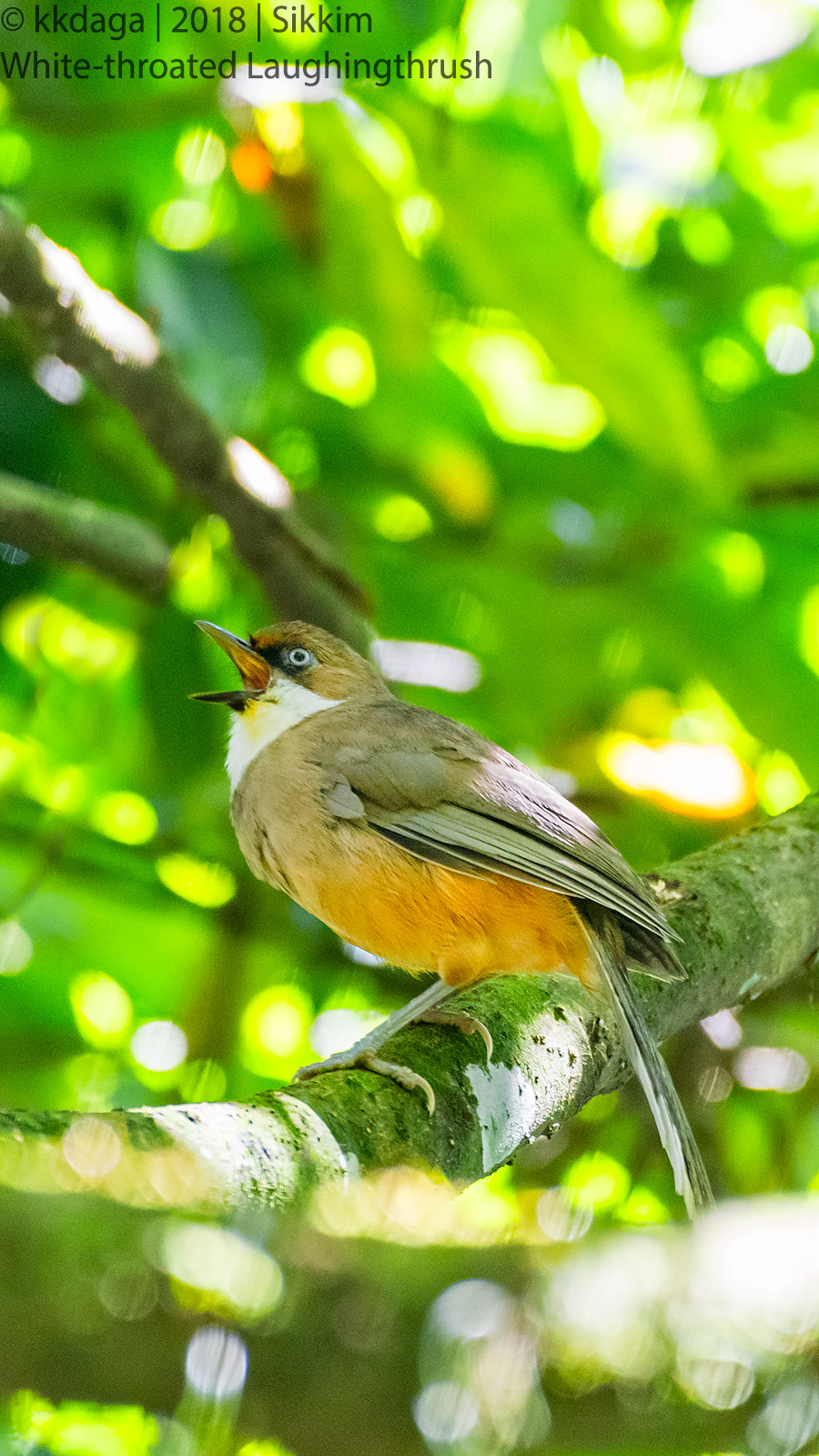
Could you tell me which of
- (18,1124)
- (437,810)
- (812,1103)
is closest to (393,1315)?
(18,1124)

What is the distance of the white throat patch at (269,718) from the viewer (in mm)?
3834

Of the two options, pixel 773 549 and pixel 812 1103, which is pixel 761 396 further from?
pixel 812 1103

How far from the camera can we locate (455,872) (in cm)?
316

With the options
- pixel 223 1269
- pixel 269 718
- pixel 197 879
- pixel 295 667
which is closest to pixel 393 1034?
pixel 269 718

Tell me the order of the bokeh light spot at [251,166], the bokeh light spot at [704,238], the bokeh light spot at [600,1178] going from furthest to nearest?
the bokeh light spot at [704,238] < the bokeh light spot at [600,1178] < the bokeh light spot at [251,166]

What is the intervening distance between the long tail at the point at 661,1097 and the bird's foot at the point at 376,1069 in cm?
60

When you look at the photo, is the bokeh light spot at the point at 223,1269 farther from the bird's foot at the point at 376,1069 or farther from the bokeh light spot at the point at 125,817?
the bokeh light spot at the point at 125,817

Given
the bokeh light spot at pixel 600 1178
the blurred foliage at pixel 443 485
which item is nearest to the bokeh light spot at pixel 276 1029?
the blurred foliage at pixel 443 485

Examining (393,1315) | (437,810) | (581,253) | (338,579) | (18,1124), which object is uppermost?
(581,253)

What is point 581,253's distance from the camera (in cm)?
363

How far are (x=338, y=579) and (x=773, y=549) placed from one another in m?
1.68

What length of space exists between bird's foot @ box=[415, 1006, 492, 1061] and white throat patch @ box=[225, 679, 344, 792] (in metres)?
1.09

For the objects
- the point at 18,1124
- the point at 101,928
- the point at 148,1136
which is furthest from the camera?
the point at 101,928

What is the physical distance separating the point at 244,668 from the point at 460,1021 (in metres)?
1.54
